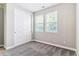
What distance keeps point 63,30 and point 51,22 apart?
23.2 inches

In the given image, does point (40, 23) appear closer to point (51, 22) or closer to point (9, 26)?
point (51, 22)

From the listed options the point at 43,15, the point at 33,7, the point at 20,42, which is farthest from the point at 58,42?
the point at 33,7

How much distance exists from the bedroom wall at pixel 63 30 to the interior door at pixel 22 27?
1.24ft

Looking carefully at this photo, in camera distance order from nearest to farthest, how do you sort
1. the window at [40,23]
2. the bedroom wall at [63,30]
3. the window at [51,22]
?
the bedroom wall at [63,30], the window at [40,23], the window at [51,22]

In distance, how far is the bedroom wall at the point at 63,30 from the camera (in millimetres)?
2504

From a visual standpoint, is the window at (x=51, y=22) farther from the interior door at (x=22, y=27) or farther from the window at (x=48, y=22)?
the interior door at (x=22, y=27)

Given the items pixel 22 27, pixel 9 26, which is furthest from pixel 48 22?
pixel 9 26

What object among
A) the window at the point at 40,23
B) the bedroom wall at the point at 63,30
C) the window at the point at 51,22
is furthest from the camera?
the window at the point at 51,22

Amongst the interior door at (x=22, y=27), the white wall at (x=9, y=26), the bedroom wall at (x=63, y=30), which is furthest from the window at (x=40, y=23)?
the white wall at (x=9, y=26)

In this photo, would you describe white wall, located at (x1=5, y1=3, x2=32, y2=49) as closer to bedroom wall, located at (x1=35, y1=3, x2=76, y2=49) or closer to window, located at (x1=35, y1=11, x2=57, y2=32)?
bedroom wall, located at (x1=35, y1=3, x2=76, y2=49)

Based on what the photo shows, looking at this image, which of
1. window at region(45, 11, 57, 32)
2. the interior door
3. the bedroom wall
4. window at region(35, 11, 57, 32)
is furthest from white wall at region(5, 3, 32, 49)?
window at region(45, 11, 57, 32)

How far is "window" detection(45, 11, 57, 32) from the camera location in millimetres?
2921

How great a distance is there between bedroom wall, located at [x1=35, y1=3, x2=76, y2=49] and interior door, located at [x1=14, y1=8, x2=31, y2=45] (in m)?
0.38

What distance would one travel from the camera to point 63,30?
276 centimetres
